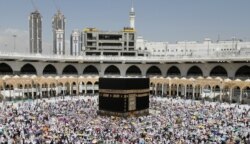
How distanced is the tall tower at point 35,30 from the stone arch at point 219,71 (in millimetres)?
109554

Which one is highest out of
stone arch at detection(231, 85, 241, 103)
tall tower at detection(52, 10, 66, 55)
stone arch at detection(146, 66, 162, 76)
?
tall tower at detection(52, 10, 66, 55)

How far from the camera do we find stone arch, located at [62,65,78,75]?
53.4 metres

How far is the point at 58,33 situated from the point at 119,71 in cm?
10881

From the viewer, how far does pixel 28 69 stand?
160ft

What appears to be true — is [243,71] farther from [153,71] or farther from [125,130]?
[125,130]

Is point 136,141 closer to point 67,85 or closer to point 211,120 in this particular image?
point 211,120

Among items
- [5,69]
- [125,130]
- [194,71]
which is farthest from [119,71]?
[125,130]

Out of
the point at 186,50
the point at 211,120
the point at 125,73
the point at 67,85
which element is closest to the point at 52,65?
the point at 67,85

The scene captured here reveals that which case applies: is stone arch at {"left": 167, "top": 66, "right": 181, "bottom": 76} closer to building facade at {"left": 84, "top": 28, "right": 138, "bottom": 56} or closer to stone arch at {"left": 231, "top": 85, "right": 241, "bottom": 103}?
stone arch at {"left": 231, "top": 85, "right": 241, "bottom": 103}

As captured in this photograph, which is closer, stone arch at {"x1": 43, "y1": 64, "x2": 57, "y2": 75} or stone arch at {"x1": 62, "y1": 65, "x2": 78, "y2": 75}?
stone arch at {"x1": 43, "y1": 64, "x2": 57, "y2": 75}

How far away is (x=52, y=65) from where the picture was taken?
51625 millimetres

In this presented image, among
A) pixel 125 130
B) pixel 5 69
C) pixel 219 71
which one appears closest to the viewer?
pixel 125 130

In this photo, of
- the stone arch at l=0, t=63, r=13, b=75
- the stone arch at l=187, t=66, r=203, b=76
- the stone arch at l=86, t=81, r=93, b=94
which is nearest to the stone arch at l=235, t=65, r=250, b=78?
the stone arch at l=187, t=66, r=203, b=76

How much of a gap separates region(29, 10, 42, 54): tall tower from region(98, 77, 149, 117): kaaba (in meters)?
120
